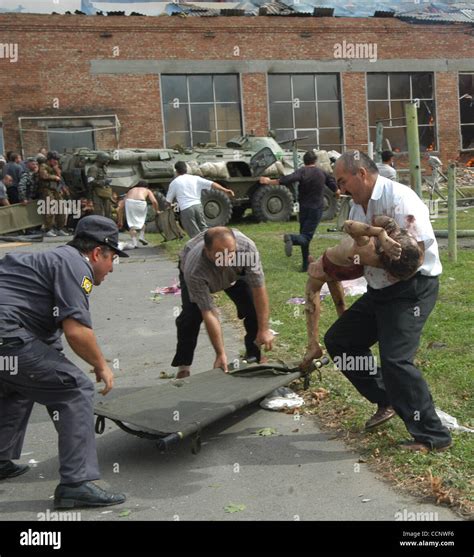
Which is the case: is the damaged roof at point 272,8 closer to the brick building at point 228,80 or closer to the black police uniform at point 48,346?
the brick building at point 228,80

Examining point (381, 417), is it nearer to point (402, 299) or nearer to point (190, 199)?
point (402, 299)

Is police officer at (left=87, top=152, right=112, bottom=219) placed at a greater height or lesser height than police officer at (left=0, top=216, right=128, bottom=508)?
greater

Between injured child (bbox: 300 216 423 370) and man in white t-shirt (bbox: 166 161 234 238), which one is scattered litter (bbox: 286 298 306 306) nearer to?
man in white t-shirt (bbox: 166 161 234 238)

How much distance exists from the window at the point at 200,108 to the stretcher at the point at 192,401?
22.1 meters

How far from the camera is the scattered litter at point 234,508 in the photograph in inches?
166

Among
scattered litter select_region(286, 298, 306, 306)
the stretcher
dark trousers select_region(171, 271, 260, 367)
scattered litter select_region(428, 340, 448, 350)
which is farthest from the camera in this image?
scattered litter select_region(286, 298, 306, 306)

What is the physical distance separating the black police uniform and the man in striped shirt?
1483 millimetres

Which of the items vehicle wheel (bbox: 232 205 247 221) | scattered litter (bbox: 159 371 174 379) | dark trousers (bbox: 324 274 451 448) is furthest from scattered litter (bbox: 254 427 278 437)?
vehicle wheel (bbox: 232 205 247 221)

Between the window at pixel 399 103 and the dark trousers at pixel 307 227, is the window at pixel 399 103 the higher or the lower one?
the higher one

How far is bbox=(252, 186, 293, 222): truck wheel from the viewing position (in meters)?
19.6

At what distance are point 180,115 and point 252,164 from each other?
8961 mm

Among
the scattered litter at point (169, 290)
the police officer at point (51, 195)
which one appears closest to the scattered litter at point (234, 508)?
the scattered litter at point (169, 290)

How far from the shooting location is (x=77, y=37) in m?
26.5

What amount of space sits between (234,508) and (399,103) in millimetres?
28029
